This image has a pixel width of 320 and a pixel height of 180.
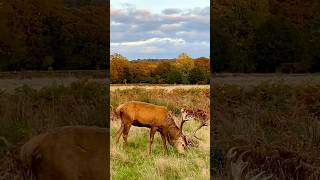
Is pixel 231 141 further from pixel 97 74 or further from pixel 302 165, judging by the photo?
pixel 97 74

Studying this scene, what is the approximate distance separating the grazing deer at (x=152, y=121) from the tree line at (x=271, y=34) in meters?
0.67

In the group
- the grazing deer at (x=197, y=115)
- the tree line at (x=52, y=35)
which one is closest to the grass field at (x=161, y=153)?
the grazing deer at (x=197, y=115)

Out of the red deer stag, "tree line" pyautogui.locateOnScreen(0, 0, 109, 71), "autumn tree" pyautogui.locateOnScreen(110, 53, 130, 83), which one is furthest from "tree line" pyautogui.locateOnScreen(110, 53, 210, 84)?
the red deer stag

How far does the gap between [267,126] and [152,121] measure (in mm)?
955

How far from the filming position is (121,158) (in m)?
4.13

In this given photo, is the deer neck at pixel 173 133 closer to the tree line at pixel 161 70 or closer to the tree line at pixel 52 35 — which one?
the tree line at pixel 161 70

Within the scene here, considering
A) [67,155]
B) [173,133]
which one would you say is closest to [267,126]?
[173,133]

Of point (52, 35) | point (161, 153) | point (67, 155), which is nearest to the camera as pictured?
point (67, 155)

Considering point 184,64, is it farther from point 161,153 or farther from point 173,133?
point 161,153

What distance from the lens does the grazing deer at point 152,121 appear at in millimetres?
4164

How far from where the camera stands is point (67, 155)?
352cm

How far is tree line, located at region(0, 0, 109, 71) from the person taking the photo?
400 cm

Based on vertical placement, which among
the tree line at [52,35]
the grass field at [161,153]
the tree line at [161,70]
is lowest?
the grass field at [161,153]

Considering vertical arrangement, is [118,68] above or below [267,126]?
above
